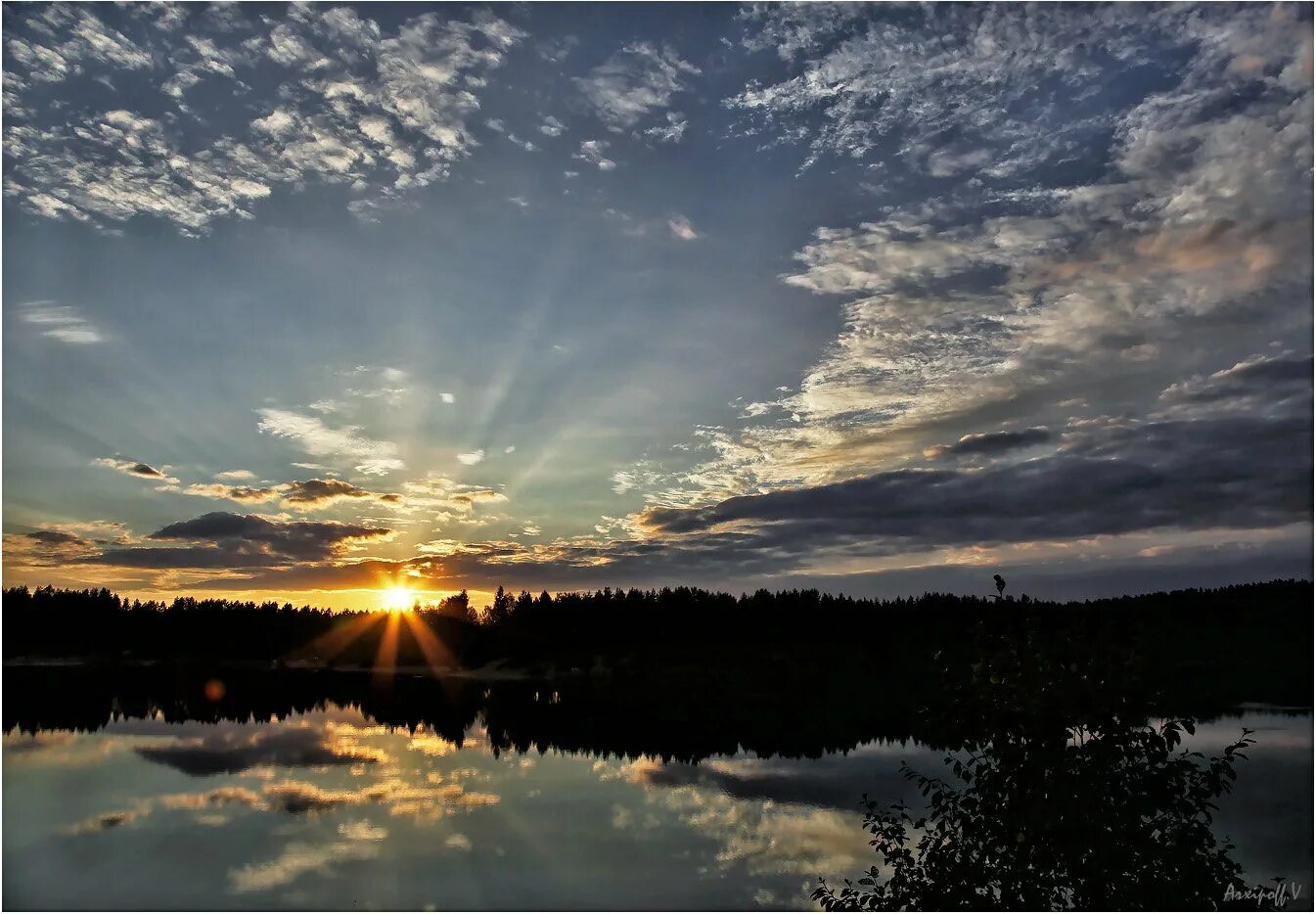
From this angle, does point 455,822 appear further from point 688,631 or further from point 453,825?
point 688,631

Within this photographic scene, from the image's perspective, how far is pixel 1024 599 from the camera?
12883mm

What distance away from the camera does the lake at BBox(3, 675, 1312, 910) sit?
100 ft

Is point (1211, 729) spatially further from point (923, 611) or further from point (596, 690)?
point (923, 611)

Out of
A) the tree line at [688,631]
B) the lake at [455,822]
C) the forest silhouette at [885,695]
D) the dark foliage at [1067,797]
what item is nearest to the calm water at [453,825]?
the lake at [455,822]

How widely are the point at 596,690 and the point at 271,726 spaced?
53153mm

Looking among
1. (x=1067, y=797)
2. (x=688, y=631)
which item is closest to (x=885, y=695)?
(x=688, y=631)

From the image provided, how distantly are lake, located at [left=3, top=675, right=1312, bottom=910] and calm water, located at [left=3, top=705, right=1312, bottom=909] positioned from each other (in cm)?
14

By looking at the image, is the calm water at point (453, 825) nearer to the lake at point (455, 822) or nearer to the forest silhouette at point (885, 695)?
the lake at point (455, 822)

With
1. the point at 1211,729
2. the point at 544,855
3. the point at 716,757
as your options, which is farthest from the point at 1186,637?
the point at 544,855

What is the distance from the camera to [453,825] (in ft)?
133

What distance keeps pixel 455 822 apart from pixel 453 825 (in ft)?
2.10

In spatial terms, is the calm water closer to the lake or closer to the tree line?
the lake

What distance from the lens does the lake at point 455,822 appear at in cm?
3056

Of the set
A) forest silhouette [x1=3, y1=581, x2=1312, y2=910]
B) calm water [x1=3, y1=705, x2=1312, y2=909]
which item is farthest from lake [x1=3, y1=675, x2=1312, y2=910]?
forest silhouette [x1=3, y1=581, x2=1312, y2=910]
